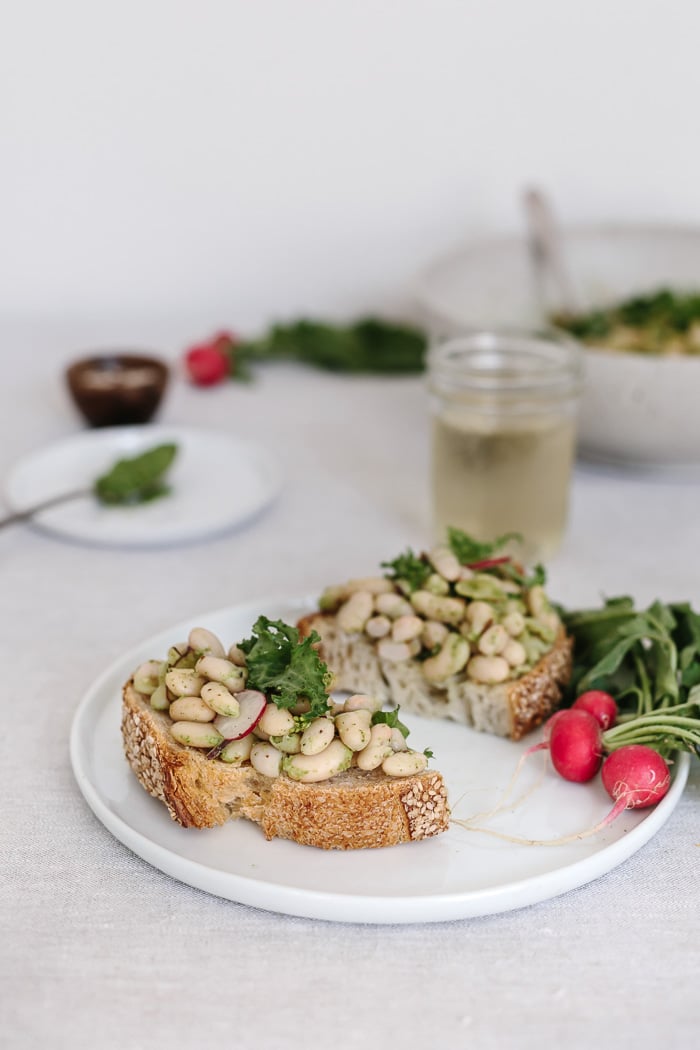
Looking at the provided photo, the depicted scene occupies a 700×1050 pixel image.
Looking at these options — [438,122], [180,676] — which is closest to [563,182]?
[438,122]

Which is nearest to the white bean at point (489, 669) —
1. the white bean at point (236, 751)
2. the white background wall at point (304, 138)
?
the white bean at point (236, 751)

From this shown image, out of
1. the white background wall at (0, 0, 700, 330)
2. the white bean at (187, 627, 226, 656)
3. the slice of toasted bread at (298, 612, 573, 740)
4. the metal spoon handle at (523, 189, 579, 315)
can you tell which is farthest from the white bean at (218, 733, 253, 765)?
the white background wall at (0, 0, 700, 330)

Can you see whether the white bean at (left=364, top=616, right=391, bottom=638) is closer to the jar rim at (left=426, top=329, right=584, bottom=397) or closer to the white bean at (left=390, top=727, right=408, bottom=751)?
the white bean at (left=390, top=727, right=408, bottom=751)

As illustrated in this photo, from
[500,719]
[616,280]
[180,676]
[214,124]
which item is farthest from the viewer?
[214,124]

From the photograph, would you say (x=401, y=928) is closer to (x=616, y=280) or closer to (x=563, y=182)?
(x=616, y=280)

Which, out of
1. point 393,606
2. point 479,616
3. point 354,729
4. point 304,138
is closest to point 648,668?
point 479,616

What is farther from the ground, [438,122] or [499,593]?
[438,122]

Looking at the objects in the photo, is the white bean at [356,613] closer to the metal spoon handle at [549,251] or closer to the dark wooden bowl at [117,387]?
the dark wooden bowl at [117,387]
